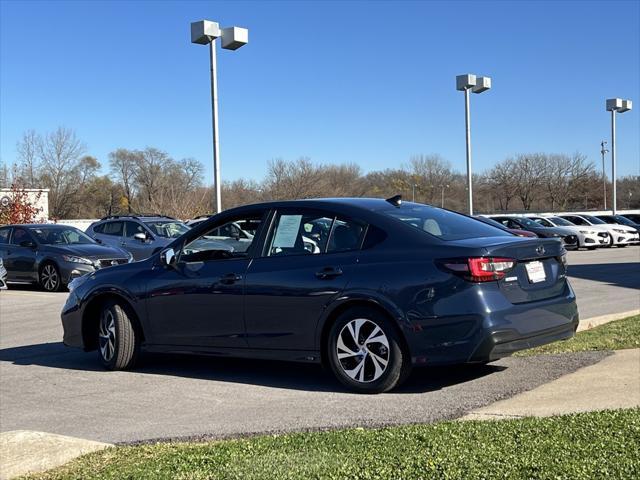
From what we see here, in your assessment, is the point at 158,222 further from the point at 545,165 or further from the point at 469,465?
the point at 545,165

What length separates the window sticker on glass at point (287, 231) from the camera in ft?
23.5

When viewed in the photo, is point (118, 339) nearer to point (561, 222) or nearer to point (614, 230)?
point (614, 230)

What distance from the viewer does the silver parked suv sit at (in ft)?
70.5

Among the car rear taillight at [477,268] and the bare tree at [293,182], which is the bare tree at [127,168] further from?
the car rear taillight at [477,268]

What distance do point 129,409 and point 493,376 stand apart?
3.18 m

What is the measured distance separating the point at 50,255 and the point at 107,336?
10665 millimetres

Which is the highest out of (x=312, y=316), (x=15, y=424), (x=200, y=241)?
(x=200, y=241)

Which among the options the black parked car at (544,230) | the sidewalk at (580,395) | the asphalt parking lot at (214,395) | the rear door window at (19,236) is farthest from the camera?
the black parked car at (544,230)

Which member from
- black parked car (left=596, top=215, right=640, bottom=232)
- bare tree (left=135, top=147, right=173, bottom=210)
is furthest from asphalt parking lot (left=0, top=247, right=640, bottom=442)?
bare tree (left=135, top=147, right=173, bottom=210)

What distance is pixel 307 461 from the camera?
434cm

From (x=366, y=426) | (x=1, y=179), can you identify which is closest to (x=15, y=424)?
(x=366, y=426)

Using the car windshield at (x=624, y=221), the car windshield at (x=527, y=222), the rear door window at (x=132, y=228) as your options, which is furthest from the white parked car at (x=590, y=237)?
the rear door window at (x=132, y=228)

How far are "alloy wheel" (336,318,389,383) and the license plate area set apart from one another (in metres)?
1.32

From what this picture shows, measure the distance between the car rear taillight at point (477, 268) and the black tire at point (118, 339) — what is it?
345cm
